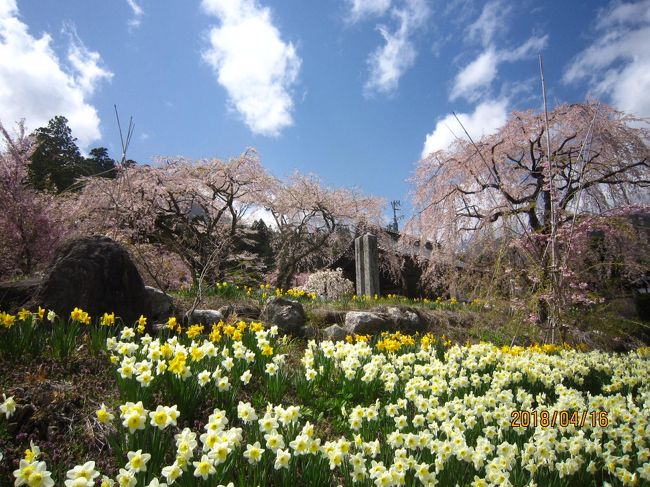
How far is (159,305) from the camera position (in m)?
5.42

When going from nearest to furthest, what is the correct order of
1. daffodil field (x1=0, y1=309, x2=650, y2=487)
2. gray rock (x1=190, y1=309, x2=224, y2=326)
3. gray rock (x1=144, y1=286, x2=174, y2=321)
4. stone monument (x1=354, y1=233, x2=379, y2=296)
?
daffodil field (x1=0, y1=309, x2=650, y2=487), gray rock (x1=144, y1=286, x2=174, y2=321), gray rock (x1=190, y1=309, x2=224, y2=326), stone monument (x1=354, y1=233, x2=379, y2=296)

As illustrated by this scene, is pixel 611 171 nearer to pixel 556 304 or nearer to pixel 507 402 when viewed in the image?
pixel 556 304

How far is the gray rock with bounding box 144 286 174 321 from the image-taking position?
5.31 m

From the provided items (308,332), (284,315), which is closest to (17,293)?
(284,315)

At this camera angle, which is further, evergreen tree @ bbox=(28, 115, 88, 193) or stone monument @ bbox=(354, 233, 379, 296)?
evergreen tree @ bbox=(28, 115, 88, 193)

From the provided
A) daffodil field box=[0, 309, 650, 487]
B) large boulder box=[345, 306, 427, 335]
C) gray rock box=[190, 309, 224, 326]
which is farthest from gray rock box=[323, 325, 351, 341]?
daffodil field box=[0, 309, 650, 487]

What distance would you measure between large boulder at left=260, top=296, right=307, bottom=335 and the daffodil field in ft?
7.19

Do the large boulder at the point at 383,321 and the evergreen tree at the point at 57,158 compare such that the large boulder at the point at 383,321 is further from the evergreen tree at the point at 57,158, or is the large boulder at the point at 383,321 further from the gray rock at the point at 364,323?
the evergreen tree at the point at 57,158

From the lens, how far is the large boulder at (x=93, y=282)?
399 cm

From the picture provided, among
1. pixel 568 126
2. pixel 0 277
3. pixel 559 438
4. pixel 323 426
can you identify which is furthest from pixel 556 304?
pixel 0 277

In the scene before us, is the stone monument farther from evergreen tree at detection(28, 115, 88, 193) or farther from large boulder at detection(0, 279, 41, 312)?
evergreen tree at detection(28, 115, 88, 193)

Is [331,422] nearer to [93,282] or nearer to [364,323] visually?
[93,282]

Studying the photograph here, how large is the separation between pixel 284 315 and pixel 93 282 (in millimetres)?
2930

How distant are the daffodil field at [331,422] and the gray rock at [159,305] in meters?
1.60
